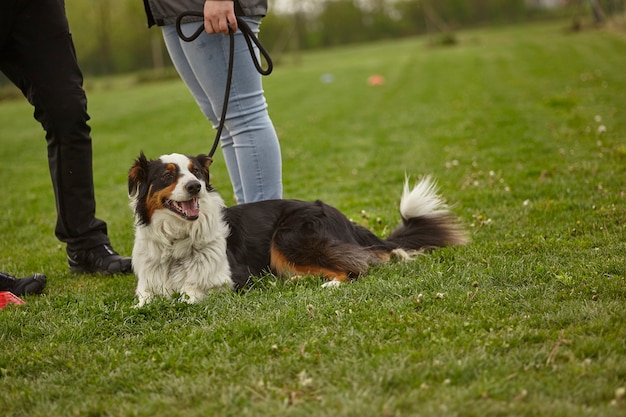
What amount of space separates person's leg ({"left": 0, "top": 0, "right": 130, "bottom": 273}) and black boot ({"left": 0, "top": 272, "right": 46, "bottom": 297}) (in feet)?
1.45

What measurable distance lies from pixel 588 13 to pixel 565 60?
67.8 ft

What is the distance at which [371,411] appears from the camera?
7.81ft

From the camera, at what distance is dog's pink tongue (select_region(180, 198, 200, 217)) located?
3.92 metres

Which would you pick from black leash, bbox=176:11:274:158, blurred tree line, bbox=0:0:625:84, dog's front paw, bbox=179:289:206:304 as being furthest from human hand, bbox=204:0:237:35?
blurred tree line, bbox=0:0:625:84

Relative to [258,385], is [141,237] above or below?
above

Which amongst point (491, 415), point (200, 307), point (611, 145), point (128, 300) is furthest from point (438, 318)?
point (611, 145)

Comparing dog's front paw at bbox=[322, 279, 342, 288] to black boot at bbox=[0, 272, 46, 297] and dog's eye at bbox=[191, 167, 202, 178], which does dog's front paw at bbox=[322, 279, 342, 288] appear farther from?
black boot at bbox=[0, 272, 46, 297]

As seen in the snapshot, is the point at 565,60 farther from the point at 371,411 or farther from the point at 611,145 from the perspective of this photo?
the point at 371,411

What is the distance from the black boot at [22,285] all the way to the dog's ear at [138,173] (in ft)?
3.17

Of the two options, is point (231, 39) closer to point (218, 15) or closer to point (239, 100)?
point (218, 15)

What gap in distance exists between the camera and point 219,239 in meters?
4.11

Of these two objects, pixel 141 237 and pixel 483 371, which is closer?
pixel 483 371

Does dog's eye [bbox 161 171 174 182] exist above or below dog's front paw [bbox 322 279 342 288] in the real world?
above

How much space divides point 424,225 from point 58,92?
2620 millimetres
